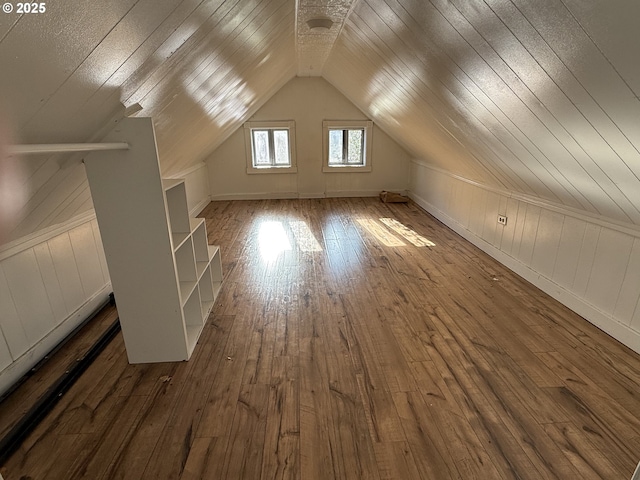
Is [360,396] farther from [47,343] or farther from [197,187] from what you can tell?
[197,187]

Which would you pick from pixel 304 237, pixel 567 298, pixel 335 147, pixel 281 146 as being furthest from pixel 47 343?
pixel 335 147

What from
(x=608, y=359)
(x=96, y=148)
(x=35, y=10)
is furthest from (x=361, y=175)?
(x=35, y=10)

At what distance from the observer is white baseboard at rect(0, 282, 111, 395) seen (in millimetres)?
1836

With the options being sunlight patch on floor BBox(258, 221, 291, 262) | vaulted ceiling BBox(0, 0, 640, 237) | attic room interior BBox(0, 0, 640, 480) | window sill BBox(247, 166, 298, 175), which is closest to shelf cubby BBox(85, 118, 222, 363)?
attic room interior BBox(0, 0, 640, 480)

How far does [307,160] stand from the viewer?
6324 millimetres

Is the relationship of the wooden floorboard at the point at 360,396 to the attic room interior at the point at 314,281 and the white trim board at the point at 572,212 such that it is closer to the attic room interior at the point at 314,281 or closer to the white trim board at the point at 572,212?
the attic room interior at the point at 314,281

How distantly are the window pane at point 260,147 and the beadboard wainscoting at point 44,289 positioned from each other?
4.01 m

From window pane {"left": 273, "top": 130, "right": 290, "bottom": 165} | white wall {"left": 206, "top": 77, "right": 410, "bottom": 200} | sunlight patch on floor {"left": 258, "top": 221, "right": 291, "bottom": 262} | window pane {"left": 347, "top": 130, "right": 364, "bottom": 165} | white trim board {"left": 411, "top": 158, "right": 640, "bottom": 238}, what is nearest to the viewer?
white trim board {"left": 411, "top": 158, "right": 640, "bottom": 238}

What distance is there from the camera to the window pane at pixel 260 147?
20.5 feet

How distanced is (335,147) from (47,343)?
17.2ft

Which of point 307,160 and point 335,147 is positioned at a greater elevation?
point 335,147

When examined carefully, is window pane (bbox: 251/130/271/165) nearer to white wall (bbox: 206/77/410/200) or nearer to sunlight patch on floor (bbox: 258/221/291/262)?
white wall (bbox: 206/77/410/200)

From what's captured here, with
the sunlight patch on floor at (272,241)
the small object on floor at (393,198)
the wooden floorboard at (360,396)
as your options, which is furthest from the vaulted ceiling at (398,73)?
the small object on floor at (393,198)

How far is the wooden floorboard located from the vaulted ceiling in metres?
0.91
